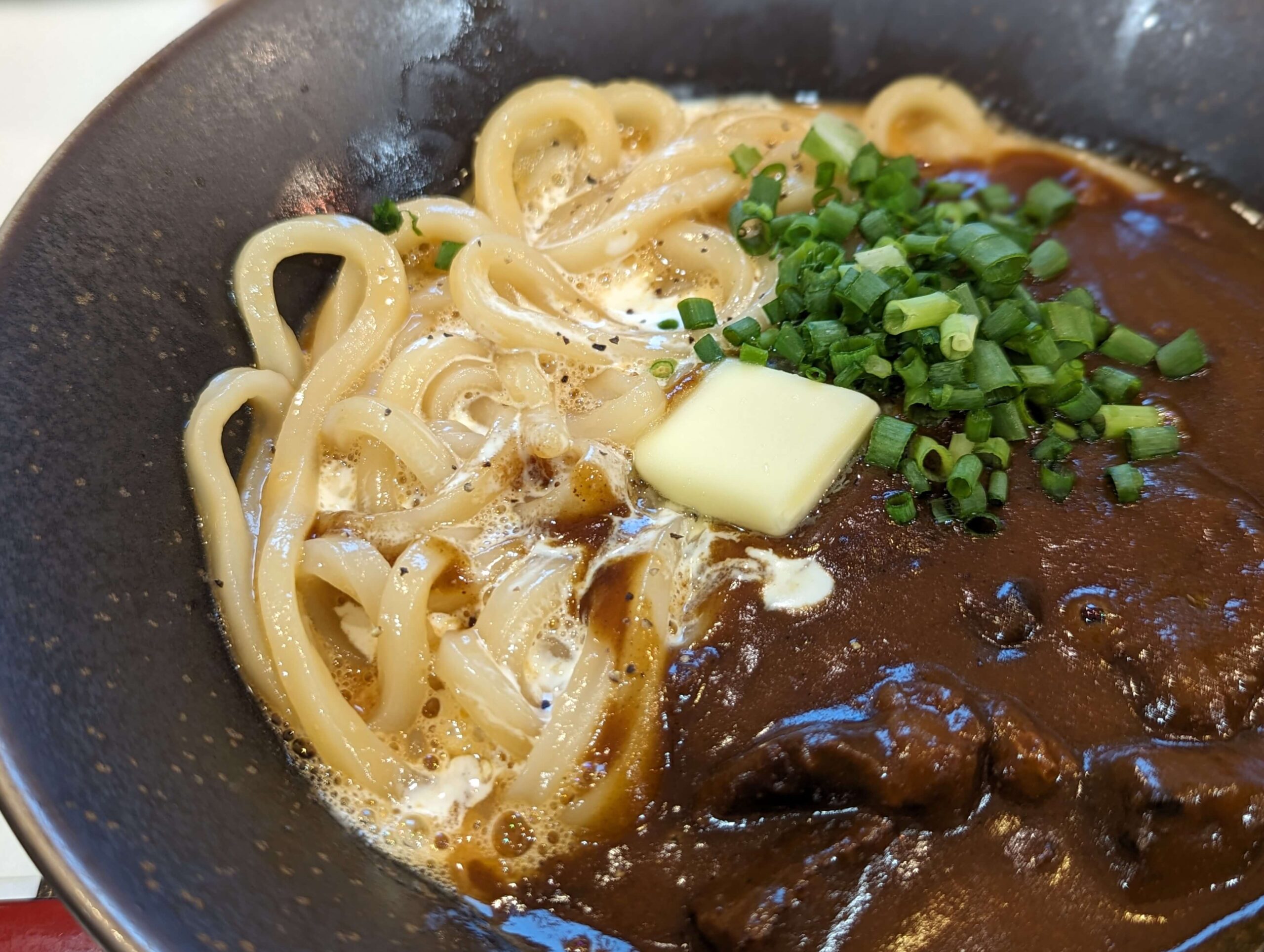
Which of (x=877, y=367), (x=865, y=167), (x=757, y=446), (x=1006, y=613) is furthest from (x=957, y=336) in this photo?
(x=865, y=167)

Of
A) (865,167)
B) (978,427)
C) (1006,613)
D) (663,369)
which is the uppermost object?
(865,167)

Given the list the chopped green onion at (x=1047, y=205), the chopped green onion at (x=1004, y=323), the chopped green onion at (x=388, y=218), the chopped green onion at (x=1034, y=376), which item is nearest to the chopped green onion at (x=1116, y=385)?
the chopped green onion at (x=1034, y=376)

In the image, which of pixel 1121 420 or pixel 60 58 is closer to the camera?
pixel 1121 420

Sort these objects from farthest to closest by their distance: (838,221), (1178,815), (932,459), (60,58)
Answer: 1. (60,58)
2. (838,221)
3. (932,459)
4. (1178,815)

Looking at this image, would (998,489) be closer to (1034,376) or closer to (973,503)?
(973,503)

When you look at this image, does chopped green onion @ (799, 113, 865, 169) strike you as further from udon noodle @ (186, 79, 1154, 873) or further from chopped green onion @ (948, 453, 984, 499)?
chopped green onion @ (948, 453, 984, 499)

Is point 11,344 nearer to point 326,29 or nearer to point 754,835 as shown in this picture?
point 326,29
